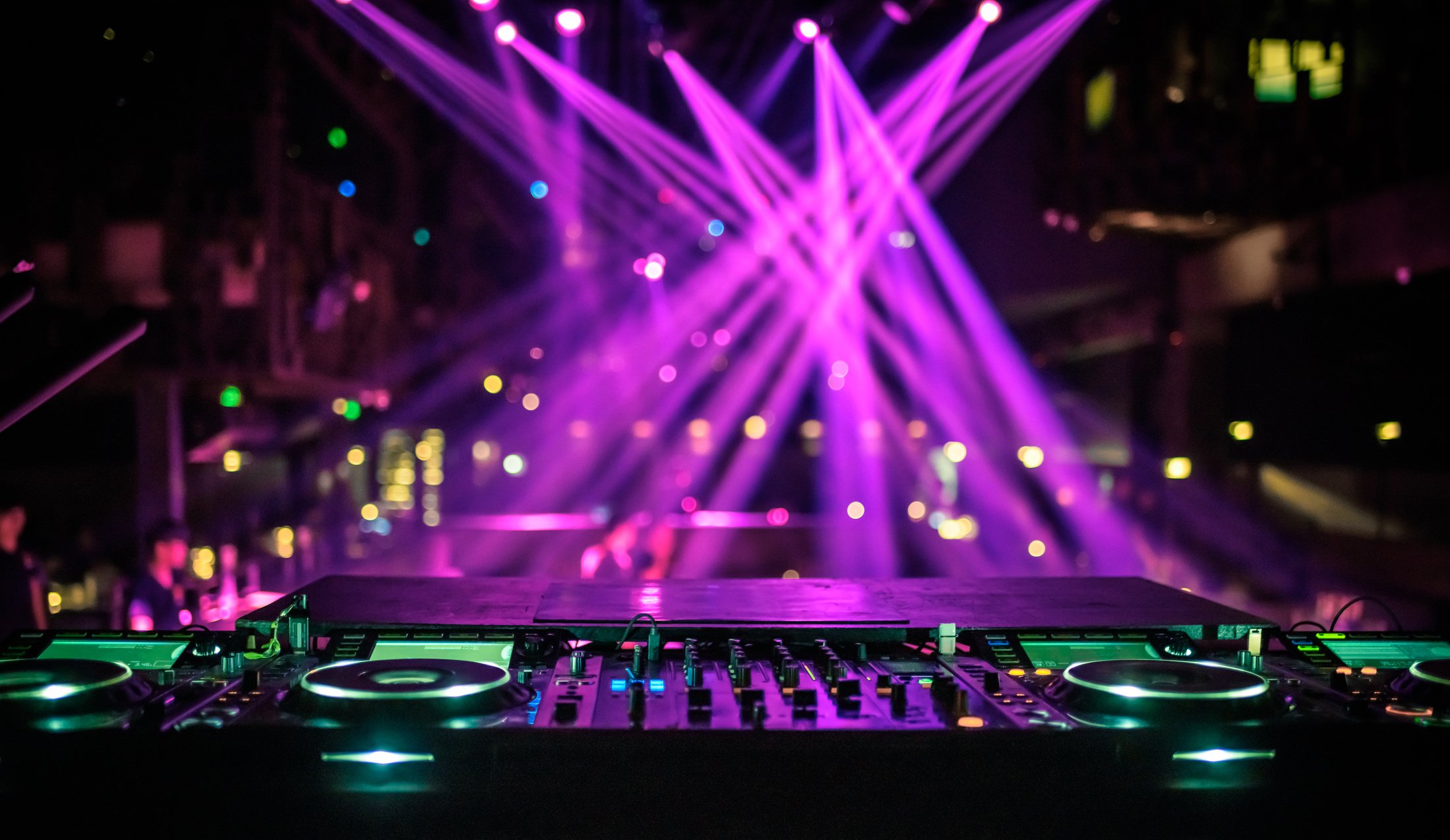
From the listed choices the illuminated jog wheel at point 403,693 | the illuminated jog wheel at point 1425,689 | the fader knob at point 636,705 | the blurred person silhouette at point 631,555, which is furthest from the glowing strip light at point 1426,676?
the blurred person silhouette at point 631,555

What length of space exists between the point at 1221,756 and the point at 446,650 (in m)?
1.61

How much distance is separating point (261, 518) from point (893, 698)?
960cm

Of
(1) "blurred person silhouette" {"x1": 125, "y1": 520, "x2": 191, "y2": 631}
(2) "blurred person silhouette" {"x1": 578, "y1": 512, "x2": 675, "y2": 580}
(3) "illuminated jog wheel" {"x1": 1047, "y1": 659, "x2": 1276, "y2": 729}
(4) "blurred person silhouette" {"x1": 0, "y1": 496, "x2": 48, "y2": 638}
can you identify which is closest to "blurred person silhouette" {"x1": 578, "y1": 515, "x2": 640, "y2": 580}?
(2) "blurred person silhouette" {"x1": 578, "y1": 512, "x2": 675, "y2": 580}

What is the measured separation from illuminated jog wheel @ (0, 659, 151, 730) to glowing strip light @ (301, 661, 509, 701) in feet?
1.12

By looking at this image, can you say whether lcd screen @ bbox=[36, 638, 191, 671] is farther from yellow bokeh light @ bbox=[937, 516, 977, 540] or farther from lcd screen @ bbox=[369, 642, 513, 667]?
yellow bokeh light @ bbox=[937, 516, 977, 540]

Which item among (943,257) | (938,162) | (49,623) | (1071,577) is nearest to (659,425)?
(943,257)

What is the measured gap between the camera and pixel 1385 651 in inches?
91.2

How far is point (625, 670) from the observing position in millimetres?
2123

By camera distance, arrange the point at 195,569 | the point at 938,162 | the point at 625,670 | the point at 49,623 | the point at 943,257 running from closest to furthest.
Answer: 1. the point at 625,670
2. the point at 49,623
3. the point at 195,569
4. the point at 938,162
5. the point at 943,257

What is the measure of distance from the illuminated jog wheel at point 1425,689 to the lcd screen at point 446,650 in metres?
1.81

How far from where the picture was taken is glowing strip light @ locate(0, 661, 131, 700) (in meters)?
1.78

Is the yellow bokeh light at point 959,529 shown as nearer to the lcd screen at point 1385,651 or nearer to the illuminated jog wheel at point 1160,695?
the lcd screen at point 1385,651

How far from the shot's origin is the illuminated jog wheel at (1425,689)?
1878mm

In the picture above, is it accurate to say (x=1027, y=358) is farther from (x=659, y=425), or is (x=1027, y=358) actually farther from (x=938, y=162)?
(x=659, y=425)
